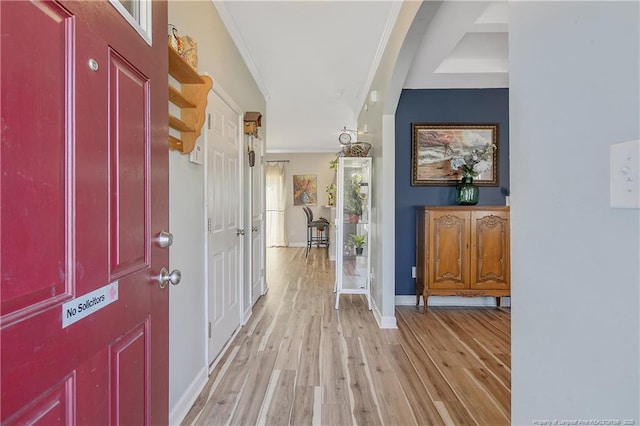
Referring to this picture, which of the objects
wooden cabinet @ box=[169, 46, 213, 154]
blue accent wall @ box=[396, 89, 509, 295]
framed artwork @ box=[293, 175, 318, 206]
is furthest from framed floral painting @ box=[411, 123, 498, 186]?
framed artwork @ box=[293, 175, 318, 206]

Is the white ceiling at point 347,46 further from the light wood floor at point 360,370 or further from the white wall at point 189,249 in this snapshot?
the light wood floor at point 360,370

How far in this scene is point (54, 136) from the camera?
582 mm

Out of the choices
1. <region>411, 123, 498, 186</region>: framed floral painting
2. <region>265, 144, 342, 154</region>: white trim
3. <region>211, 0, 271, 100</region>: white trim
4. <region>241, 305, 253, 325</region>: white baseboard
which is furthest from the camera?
<region>265, 144, 342, 154</region>: white trim

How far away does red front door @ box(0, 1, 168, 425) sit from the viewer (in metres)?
0.51

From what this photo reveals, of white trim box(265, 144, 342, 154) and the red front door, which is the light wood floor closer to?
the red front door

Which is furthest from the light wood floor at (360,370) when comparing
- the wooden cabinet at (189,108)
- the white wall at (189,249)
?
the wooden cabinet at (189,108)

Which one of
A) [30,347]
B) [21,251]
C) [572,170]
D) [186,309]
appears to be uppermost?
[572,170]

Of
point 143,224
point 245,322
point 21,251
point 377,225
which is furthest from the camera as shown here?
point 377,225

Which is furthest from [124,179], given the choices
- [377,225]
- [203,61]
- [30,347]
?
[377,225]

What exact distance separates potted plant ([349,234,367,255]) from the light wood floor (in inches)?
26.5

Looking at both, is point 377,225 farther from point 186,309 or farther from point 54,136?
point 54,136

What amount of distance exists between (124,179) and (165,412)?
0.85 m

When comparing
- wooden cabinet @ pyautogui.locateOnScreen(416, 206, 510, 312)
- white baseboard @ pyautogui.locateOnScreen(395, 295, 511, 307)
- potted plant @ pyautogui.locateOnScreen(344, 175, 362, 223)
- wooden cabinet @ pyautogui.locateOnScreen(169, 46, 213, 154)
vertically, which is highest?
wooden cabinet @ pyautogui.locateOnScreen(169, 46, 213, 154)

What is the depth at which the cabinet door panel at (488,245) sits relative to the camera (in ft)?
10.5
